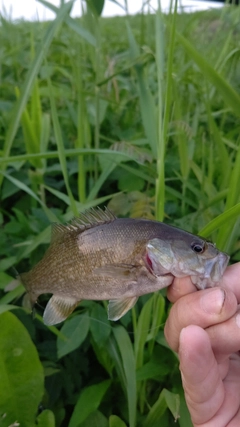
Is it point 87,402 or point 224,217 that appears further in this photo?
point 87,402

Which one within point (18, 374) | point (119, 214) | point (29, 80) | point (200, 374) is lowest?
point (18, 374)

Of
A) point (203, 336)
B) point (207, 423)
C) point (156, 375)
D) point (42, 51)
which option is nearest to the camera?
point (203, 336)

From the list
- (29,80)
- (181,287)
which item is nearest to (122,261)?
(181,287)

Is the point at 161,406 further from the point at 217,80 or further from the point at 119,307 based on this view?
the point at 217,80

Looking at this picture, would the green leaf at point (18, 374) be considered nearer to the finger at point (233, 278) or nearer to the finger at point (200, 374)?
the finger at point (200, 374)

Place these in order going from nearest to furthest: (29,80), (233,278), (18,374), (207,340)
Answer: (207,340) < (233,278) < (18,374) < (29,80)

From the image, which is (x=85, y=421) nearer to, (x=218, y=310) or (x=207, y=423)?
(x=207, y=423)

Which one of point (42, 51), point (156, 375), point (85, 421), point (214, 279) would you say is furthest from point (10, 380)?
point (42, 51)
